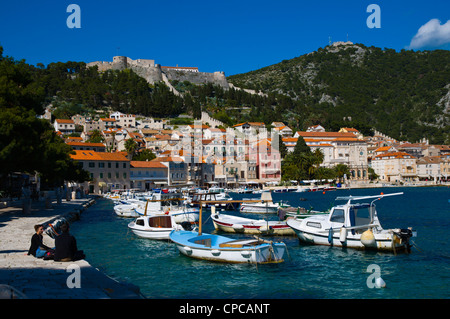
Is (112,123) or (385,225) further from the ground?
(112,123)

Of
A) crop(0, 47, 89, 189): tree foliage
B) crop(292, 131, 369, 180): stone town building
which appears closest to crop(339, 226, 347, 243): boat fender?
crop(0, 47, 89, 189): tree foliage

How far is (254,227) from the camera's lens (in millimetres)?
27016

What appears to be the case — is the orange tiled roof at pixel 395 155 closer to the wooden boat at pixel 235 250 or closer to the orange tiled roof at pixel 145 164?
the orange tiled roof at pixel 145 164

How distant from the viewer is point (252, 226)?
27125 millimetres

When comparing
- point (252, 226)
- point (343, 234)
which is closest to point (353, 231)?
point (343, 234)

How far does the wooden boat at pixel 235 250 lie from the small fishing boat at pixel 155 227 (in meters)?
5.22

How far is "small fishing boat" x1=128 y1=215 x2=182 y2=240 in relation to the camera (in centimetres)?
2377

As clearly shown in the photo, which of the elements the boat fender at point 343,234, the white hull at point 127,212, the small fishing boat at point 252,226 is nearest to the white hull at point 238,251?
the boat fender at point 343,234

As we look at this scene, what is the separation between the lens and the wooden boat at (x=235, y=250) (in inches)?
656

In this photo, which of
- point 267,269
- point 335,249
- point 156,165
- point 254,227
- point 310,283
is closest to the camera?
point 310,283
